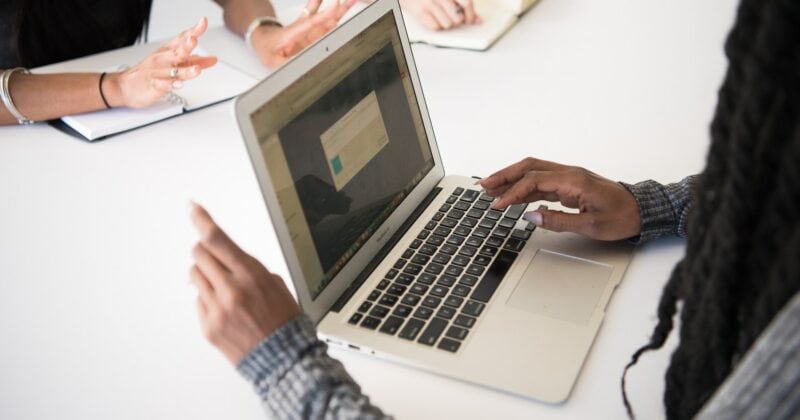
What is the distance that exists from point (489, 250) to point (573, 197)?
12 centimetres

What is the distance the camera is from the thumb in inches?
33.3

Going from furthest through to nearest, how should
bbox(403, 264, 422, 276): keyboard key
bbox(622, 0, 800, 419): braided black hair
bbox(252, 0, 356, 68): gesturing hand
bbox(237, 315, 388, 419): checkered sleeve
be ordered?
bbox(252, 0, 356, 68): gesturing hand < bbox(403, 264, 422, 276): keyboard key < bbox(237, 315, 388, 419): checkered sleeve < bbox(622, 0, 800, 419): braided black hair

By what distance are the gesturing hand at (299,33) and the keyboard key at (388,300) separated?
677mm

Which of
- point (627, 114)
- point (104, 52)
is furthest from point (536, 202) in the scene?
point (104, 52)

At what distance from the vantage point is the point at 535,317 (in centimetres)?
75

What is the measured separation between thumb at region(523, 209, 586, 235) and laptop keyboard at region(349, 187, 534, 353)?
36 mm

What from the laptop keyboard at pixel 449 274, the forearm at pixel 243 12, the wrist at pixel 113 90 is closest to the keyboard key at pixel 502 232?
the laptop keyboard at pixel 449 274

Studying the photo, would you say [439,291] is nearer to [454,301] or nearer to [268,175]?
[454,301]

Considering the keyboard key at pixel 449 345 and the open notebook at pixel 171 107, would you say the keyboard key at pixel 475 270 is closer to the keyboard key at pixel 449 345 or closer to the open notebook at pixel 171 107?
the keyboard key at pixel 449 345

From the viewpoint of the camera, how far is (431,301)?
30.6 inches

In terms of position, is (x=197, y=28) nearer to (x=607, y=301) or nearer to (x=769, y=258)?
(x=607, y=301)

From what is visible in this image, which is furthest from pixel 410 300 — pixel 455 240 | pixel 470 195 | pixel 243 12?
pixel 243 12

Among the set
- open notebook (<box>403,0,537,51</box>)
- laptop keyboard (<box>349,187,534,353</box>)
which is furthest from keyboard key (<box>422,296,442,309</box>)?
open notebook (<box>403,0,537,51</box>)

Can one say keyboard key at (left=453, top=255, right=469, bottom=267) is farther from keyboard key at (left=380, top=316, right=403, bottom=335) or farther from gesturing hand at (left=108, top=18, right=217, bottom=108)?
gesturing hand at (left=108, top=18, right=217, bottom=108)
